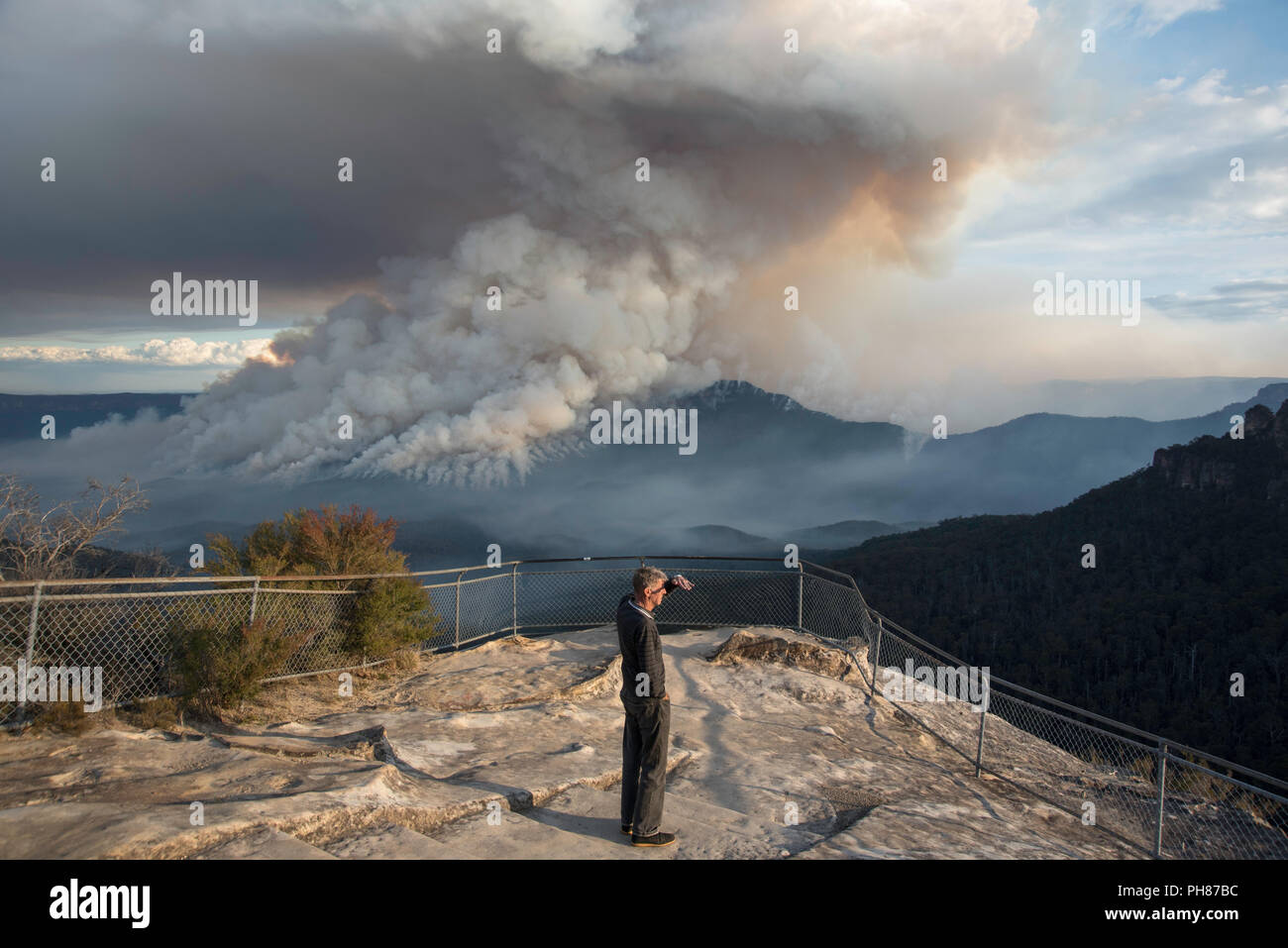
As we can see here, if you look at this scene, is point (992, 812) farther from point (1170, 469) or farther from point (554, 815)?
point (1170, 469)

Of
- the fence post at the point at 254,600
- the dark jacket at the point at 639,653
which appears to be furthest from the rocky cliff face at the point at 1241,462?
the fence post at the point at 254,600


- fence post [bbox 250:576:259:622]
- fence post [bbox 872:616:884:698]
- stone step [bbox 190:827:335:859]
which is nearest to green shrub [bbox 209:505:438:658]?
fence post [bbox 250:576:259:622]

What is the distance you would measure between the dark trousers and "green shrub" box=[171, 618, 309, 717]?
5.33 meters

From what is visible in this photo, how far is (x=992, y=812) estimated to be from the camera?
790cm

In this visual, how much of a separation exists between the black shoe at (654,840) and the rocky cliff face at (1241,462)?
92982 mm

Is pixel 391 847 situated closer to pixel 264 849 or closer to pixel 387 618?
pixel 264 849

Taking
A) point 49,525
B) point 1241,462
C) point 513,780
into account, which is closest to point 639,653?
point 513,780

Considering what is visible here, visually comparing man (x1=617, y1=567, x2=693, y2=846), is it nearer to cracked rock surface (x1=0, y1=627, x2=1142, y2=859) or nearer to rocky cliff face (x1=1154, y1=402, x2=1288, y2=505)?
cracked rock surface (x1=0, y1=627, x2=1142, y2=859)

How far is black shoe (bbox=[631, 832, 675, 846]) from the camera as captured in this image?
5684mm

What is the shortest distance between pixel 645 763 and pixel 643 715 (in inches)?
13.3

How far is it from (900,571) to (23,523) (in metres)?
79.2

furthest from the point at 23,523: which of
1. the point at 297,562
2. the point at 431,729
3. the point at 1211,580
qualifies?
the point at 1211,580

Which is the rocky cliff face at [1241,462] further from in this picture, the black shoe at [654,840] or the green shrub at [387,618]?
the black shoe at [654,840]

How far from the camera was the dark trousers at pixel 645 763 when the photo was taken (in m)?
5.70
